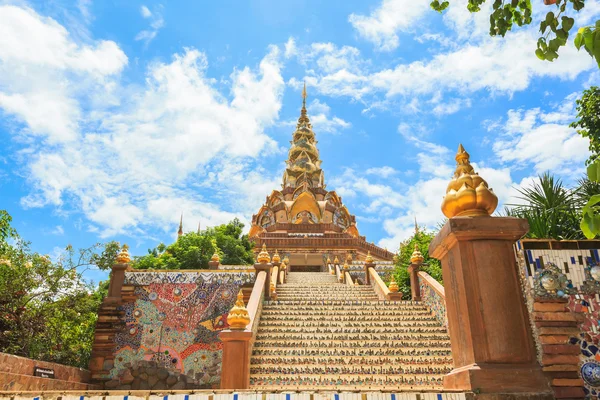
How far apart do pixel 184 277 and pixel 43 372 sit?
4.28 metres

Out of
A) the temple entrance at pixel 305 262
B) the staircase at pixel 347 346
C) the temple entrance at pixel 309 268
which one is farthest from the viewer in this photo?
the temple entrance at pixel 309 268

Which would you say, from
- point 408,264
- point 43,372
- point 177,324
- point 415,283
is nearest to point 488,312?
point 43,372

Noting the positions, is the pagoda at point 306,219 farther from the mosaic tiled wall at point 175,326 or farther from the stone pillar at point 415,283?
the mosaic tiled wall at point 175,326

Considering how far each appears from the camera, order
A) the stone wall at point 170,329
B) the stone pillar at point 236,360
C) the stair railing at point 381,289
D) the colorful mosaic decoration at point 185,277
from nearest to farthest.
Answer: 1. the stone pillar at point 236,360
2. the stone wall at point 170,329
3. the colorful mosaic decoration at point 185,277
4. the stair railing at point 381,289

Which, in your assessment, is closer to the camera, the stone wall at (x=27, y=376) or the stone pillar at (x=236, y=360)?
the stone wall at (x=27, y=376)

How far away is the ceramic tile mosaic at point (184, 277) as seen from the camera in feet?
37.7

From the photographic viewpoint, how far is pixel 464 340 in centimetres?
341

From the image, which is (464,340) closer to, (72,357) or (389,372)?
(389,372)

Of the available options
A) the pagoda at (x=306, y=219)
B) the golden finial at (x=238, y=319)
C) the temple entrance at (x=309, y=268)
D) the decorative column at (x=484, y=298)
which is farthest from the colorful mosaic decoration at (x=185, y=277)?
the temple entrance at (x=309, y=268)

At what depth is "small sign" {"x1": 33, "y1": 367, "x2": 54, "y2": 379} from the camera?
295 inches

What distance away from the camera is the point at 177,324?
10867 millimetres

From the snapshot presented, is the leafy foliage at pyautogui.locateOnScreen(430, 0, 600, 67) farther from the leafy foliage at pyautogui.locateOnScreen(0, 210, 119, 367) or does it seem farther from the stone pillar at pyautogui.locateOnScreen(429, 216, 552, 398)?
the leafy foliage at pyautogui.locateOnScreen(0, 210, 119, 367)

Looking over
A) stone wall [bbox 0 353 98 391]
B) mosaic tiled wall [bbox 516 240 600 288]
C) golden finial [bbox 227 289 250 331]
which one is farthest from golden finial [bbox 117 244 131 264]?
mosaic tiled wall [bbox 516 240 600 288]

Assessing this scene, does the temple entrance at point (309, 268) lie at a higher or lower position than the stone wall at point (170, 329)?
higher
